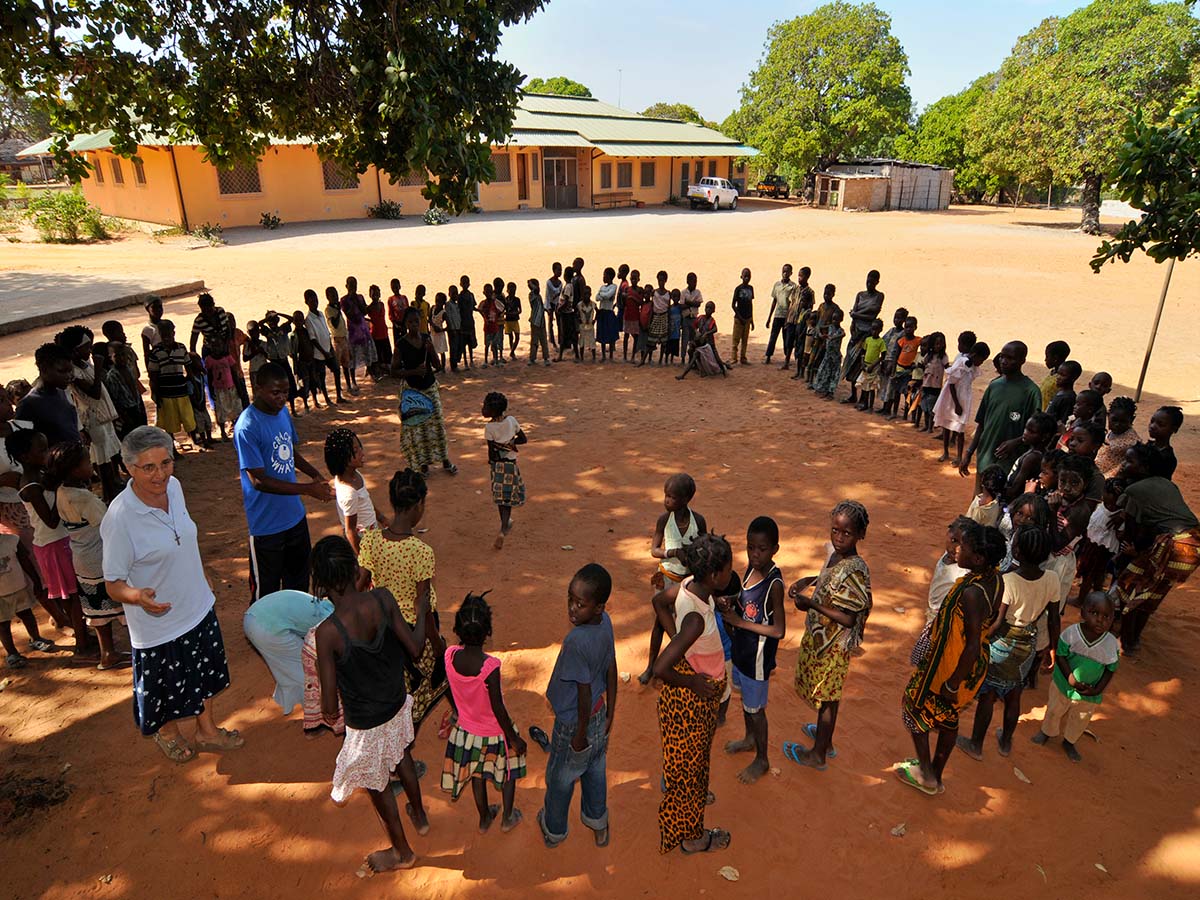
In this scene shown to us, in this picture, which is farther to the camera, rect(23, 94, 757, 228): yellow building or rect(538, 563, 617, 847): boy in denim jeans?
rect(23, 94, 757, 228): yellow building

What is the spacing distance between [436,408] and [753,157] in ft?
145

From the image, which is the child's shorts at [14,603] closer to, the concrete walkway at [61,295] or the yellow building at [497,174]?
the concrete walkway at [61,295]

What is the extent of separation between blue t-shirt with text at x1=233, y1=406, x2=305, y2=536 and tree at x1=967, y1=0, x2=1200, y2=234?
32.3m

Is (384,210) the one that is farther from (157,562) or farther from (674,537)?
(157,562)

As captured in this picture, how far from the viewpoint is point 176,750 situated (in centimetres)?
390

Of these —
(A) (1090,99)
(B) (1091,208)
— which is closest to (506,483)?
(A) (1090,99)

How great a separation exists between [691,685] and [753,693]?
79cm

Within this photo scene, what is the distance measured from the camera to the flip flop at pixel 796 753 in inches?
153

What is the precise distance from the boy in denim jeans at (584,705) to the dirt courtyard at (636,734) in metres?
0.23

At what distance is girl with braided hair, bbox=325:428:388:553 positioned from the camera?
4445 millimetres

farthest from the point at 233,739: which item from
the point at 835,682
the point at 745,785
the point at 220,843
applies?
the point at 835,682

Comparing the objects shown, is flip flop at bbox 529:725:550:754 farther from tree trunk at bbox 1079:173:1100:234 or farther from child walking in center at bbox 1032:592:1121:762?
tree trunk at bbox 1079:173:1100:234

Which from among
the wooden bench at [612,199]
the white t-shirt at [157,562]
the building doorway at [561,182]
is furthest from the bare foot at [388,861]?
the wooden bench at [612,199]

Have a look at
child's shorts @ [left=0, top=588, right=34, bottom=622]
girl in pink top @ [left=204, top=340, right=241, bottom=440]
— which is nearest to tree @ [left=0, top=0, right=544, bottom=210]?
girl in pink top @ [left=204, top=340, right=241, bottom=440]
